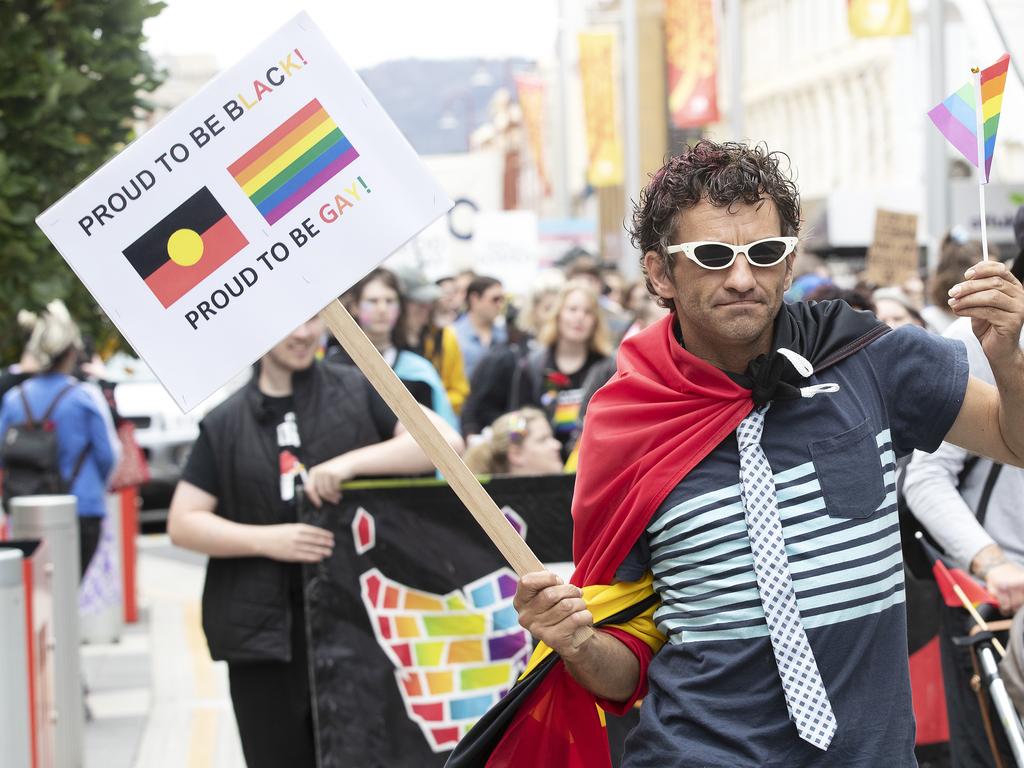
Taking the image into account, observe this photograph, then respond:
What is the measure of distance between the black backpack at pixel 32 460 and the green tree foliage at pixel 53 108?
8.40ft

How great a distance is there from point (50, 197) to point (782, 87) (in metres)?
48.2

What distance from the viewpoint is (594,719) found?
11.5 feet

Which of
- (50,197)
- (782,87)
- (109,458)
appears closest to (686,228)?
(50,197)

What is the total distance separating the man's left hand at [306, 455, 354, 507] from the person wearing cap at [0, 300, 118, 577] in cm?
416

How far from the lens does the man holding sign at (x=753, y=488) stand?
306cm

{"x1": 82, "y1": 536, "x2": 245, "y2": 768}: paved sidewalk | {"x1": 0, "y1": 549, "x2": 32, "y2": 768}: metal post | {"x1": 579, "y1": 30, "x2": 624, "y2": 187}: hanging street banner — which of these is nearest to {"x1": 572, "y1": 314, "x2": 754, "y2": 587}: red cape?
{"x1": 0, "y1": 549, "x2": 32, "y2": 768}: metal post

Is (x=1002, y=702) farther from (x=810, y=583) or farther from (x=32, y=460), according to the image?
(x=32, y=460)

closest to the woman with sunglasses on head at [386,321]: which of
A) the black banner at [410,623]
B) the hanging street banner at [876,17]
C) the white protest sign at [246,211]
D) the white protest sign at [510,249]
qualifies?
the black banner at [410,623]

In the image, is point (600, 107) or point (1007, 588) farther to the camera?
point (600, 107)

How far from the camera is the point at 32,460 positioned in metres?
9.27

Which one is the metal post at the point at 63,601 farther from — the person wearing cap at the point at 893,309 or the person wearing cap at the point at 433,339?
the person wearing cap at the point at 893,309

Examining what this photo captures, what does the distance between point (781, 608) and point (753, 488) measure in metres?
0.22

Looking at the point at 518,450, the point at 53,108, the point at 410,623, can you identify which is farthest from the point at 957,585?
the point at 53,108

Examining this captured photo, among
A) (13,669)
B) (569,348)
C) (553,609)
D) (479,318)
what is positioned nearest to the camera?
(553,609)
